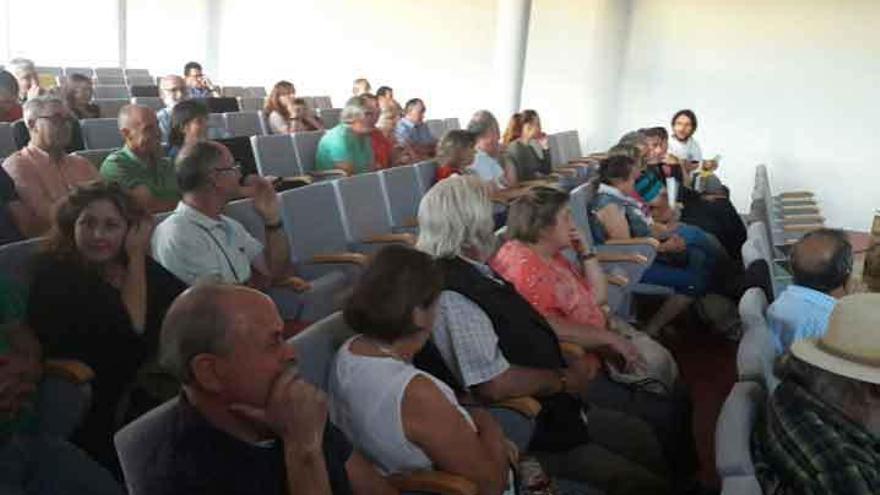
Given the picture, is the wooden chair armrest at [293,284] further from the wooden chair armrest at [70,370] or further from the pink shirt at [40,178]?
the wooden chair armrest at [70,370]

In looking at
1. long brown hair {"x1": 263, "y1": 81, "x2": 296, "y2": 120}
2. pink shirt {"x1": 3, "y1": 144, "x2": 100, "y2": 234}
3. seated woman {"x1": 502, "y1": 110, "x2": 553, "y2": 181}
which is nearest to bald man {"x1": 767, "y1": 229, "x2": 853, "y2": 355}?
pink shirt {"x1": 3, "y1": 144, "x2": 100, "y2": 234}

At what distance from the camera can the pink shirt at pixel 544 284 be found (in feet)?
10.0

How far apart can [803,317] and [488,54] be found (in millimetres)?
8188

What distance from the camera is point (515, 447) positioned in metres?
2.31

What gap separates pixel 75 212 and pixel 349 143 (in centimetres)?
370

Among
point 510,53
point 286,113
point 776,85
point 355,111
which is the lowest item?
point 286,113

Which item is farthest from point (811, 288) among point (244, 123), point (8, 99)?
point (244, 123)

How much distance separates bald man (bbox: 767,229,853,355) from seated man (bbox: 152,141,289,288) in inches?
71.9

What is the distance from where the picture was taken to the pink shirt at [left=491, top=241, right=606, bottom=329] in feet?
10.0

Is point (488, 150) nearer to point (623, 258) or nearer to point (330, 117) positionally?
point (623, 258)

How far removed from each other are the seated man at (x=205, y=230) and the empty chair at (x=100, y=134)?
2.57 m

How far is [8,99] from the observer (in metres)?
5.51

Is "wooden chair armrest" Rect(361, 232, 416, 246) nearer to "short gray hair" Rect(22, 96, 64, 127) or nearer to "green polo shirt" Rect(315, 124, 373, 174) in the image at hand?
"short gray hair" Rect(22, 96, 64, 127)

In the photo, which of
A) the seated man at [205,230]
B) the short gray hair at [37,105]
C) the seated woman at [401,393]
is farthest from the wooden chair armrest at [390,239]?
the seated woman at [401,393]
